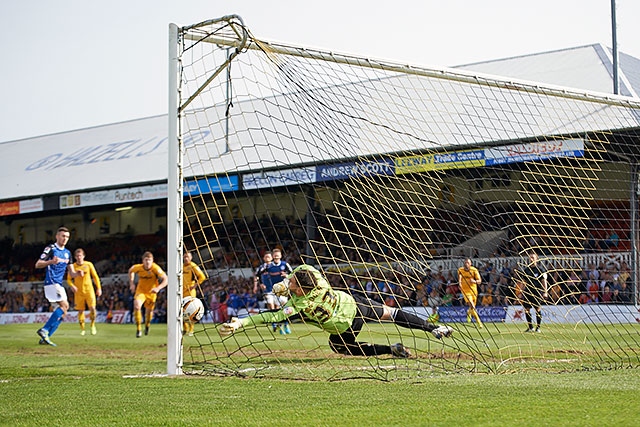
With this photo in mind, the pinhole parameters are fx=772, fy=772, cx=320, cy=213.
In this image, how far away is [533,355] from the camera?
9453 millimetres

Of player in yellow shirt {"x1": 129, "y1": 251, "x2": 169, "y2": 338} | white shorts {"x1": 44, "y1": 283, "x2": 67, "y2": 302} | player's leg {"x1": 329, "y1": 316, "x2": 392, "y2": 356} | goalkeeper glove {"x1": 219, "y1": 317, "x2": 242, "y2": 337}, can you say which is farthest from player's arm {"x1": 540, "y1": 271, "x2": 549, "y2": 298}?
white shorts {"x1": 44, "y1": 283, "x2": 67, "y2": 302}

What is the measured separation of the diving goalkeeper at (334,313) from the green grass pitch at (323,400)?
3.45ft

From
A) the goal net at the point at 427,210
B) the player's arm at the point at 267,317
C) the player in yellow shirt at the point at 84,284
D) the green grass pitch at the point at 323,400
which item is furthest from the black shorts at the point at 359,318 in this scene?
the player in yellow shirt at the point at 84,284

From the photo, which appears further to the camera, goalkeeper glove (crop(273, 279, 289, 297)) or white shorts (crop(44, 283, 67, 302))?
white shorts (crop(44, 283, 67, 302))

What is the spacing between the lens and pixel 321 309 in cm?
798

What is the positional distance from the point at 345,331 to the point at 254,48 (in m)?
3.22

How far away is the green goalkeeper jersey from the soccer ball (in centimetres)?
76

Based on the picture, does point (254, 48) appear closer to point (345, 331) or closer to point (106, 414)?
point (345, 331)

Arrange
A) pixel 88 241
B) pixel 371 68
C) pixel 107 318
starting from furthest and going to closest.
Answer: pixel 88 241
pixel 107 318
pixel 371 68

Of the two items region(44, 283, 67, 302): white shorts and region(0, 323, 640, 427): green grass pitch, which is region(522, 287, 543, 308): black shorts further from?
region(44, 283, 67, 302): white shorts

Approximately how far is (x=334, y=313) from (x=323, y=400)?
2692 mm

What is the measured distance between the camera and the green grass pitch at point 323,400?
452cm

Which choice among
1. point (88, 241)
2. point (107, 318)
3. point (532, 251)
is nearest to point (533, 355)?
point (532, 251)

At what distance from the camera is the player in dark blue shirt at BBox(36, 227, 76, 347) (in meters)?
13.8
